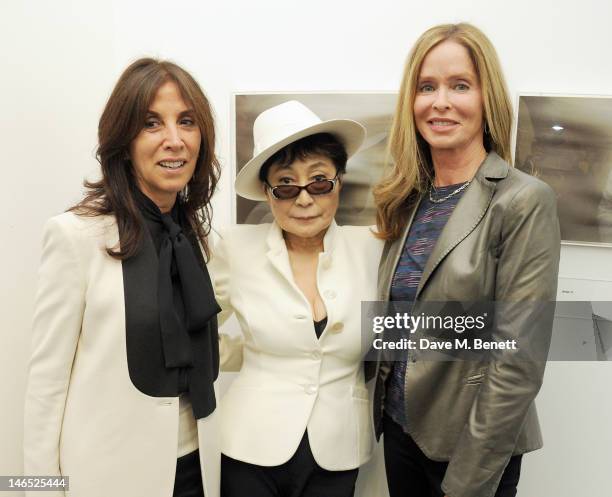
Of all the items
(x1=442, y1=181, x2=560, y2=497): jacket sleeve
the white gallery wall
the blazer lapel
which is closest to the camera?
(x1=442, y1=181, x2=560, y2=497): jacket sleeve

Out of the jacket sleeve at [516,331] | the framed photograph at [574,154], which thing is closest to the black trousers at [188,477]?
the jacket sleeve at [516,331]

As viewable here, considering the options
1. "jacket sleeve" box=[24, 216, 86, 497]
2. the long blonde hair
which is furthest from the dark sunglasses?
"jacket sleeve" box=[24, 216, 86, 497]

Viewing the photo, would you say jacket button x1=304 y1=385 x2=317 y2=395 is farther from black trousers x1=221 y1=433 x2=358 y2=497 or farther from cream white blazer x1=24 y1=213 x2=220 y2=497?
cream white blazer x1=24 y1=213 x2=220 y2=497

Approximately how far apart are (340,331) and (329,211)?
1.40 feet

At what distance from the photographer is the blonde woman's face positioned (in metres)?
1.57

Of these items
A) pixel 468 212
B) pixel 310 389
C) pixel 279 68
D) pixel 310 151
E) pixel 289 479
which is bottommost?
pixel 289 479

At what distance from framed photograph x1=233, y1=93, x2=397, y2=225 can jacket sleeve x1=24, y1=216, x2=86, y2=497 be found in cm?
115

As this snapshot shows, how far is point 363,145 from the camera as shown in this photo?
232 centimetres

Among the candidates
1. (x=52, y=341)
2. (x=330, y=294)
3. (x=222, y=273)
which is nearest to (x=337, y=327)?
(x=330, y=294)

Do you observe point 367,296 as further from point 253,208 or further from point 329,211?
point 253,208

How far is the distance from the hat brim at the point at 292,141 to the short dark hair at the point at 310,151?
0.07 ft

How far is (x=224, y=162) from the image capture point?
2.45 metres

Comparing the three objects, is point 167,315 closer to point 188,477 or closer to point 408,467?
point 188,477

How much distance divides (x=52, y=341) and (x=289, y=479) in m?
0.88
